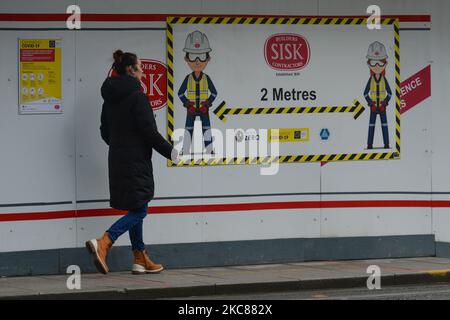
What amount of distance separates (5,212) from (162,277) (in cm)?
180

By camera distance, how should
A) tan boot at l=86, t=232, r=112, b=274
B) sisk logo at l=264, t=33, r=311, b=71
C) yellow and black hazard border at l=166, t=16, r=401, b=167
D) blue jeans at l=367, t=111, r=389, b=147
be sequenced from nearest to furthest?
tan boot at l=86, t=232, r=112, b=274
yellow and black hazard border at l=166, t=16, r=401, b=167
sisk logo at l=264, t=33, r=311, b=71
blue jeans at l=367, t=111, r=389, b=147

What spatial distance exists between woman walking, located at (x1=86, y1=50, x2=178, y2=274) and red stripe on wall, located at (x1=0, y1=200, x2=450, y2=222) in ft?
1.72

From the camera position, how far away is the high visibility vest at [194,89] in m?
13.3

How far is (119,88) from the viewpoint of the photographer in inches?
490

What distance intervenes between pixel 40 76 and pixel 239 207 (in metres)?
2.66

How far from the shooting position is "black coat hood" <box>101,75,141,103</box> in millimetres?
12430

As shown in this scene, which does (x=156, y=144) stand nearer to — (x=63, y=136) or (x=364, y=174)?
(x=63, y=136)

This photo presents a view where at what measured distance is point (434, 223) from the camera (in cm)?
1410

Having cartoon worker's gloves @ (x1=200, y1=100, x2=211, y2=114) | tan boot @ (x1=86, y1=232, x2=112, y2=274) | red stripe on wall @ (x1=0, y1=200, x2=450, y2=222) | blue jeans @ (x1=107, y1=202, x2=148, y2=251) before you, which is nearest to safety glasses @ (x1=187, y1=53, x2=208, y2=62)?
cartoon worker's gloves @ (x1=200, y1=100, x2=211, y2=114)

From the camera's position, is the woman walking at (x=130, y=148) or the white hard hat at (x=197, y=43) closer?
the woman walking at (x=130, y=148)

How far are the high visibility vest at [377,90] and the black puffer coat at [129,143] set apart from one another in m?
2.91

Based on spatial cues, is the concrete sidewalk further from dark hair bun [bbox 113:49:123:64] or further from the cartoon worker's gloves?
dark hair bun [bbox 113:49:123:64]

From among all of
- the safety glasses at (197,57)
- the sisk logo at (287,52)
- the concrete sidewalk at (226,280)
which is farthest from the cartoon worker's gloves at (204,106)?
the concrete sidewalk at (226,280)

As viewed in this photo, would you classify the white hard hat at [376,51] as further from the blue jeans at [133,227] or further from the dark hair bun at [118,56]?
the blue jeans at [133,227]
